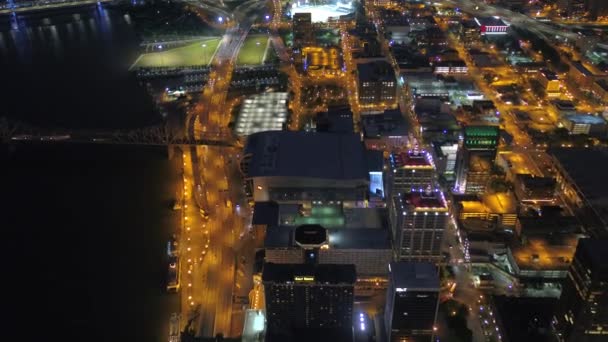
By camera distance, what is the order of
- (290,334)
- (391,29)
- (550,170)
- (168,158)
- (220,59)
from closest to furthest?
(290,334) → (550,170) → (168,158) → (220,59) → (391,29)

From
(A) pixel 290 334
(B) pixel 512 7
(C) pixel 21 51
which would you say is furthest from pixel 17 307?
→ (B) pixel 512 7

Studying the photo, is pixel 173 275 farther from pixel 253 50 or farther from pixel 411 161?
pixel 253 50

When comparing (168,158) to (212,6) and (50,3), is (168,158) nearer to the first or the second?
(212,6)

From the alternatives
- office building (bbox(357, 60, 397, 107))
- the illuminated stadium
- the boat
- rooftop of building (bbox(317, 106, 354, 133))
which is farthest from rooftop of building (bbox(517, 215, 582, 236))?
the illuminated stadium

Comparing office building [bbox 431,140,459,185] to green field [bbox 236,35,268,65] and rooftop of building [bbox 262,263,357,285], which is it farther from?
green field [bbox 236,35,268,65]

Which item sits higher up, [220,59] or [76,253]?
[220,59]

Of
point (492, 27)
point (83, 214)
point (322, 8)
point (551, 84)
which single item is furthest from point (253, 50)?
point (83, 214)
